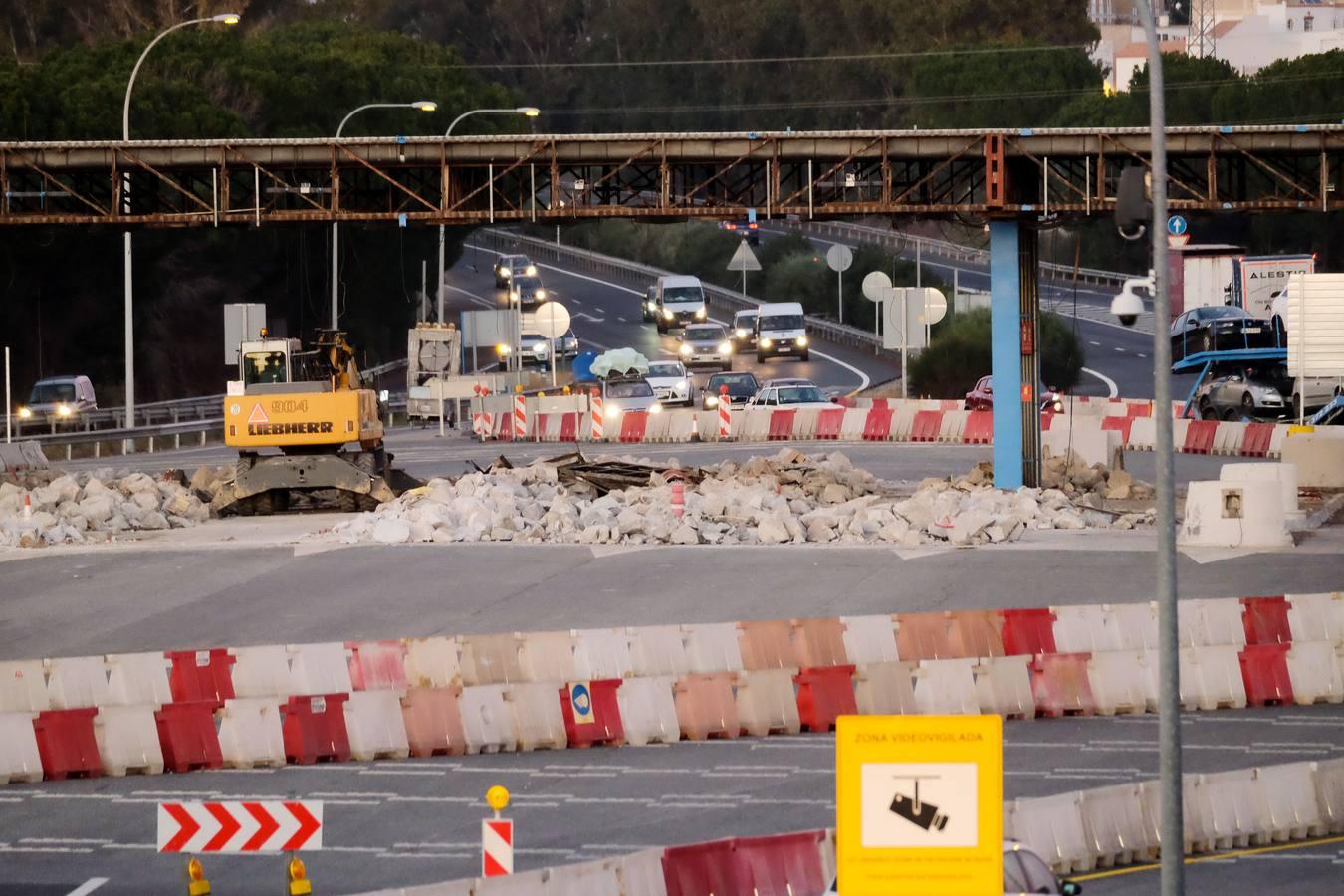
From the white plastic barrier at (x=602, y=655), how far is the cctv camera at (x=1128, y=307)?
8.16 m

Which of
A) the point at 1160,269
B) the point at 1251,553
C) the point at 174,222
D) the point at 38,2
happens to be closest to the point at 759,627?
the point at 1160,269

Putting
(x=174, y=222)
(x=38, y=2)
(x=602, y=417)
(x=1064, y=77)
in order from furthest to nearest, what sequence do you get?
(x=1064, y=77) < (x=38, y=2) < (x=602, y=417) < (x=174, y=222)

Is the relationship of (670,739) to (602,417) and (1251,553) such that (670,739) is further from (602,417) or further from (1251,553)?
(602,417)

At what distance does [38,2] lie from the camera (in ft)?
346

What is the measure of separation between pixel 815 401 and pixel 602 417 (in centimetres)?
531

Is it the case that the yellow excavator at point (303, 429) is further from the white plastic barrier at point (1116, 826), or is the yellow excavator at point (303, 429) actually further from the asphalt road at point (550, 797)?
the white plastic barrier at point (1116, 826)

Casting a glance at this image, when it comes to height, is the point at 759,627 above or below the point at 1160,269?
below

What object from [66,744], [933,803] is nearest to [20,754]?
[66,744]

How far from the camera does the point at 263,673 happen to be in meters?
21.7

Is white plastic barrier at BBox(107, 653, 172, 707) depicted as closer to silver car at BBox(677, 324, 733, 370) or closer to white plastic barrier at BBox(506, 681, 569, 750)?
white plastic barrier at BBox(506, 681, 569, 750)

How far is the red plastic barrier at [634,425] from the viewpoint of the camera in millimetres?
54469

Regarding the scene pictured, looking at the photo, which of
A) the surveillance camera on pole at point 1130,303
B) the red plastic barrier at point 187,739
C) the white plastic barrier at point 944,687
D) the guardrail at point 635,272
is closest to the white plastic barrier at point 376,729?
the red plastic barrier at point 187,739

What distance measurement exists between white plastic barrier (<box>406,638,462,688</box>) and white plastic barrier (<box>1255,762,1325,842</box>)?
8.09m

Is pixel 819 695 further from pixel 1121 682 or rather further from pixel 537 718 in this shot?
pixel 1121 682
